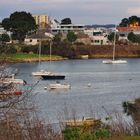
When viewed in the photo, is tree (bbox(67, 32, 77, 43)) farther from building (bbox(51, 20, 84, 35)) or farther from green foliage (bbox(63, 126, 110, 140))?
green foliage (bbox(63, 126, 110, 140))

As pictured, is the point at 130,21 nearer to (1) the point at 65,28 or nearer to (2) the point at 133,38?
(1) the point at 65,28

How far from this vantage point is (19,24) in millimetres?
87375

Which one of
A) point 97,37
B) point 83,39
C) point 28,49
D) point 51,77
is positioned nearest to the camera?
point 51,77

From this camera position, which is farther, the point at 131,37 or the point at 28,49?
the point at 131,37

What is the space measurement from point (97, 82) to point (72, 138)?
39695 millimetres

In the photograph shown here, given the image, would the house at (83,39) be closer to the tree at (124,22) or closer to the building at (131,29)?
Result: the building at (131,29)

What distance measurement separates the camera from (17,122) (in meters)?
8.20

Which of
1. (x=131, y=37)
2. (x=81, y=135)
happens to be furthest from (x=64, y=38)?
(x=81, y=135)

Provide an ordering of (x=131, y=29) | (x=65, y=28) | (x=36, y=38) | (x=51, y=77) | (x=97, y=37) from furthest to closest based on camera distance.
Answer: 1. (x=65, y=28)
2. (x=131, y=29)
3. (x=97, y=37)
4. (x=36, y=38)
5. (x=51, y=77)

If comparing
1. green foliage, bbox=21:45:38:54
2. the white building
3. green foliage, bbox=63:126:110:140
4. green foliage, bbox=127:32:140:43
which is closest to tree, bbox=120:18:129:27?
the white building

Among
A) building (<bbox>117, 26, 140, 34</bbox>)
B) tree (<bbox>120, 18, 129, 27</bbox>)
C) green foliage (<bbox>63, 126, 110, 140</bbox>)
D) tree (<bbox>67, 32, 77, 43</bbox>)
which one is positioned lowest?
tree (<bbox>67, 32, 77, 43</bbox>)

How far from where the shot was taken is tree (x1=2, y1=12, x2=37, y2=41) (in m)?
87.7

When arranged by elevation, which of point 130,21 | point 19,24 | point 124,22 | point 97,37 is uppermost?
point 19,24

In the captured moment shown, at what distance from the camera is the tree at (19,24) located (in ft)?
288
